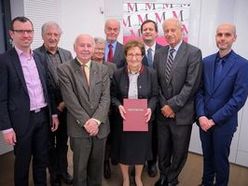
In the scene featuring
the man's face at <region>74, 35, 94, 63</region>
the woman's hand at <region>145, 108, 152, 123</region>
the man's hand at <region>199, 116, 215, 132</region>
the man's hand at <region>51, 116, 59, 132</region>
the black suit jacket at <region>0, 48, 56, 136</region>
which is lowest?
the man's hand at <region>51, 116, 59, 132</region>

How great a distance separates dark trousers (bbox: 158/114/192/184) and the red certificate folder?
0.93ft

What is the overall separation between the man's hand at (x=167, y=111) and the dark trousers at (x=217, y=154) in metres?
0.34

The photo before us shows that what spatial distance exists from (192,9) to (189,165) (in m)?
2.08

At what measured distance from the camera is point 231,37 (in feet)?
7.34

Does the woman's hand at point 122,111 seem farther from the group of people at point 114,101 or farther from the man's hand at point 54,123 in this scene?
Answer: the man's hand at point 54,123

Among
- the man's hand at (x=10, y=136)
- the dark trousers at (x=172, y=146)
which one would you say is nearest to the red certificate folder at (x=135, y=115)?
the dark trousers at (x=172, y=146)

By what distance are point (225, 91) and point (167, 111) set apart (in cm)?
55

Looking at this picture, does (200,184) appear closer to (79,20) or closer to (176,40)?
(176,40)

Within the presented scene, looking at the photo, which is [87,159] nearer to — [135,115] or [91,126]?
[91,126]

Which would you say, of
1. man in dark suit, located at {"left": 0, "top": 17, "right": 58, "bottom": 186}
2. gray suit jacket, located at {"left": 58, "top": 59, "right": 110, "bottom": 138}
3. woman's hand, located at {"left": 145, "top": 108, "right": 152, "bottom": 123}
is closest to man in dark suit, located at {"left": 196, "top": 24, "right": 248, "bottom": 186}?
woman's hand, located at {"left": 145, "top": 108, "right": 152, "bottom": 123}

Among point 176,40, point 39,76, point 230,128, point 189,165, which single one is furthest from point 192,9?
point 39,76

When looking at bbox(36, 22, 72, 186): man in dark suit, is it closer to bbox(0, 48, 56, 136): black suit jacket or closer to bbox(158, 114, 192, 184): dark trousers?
bbox(0, 48, 56, 136): black suit jacket

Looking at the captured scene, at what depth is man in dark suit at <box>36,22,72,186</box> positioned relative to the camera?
2.55 meters

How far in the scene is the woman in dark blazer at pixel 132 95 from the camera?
2355 millimetres
